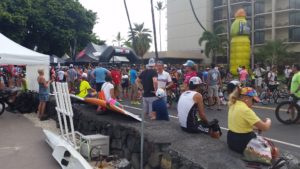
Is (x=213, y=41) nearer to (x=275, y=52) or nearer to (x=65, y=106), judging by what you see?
(x=275, y=52)

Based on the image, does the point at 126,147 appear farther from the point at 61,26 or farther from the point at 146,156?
the point at 61,26

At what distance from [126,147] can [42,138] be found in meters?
3.48

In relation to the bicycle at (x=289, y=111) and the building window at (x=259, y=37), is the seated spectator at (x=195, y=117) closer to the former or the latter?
the bicycle at (x=289, y=111)

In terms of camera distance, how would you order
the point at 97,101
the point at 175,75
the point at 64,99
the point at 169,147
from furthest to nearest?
the point at 175,75
the point at 97,101
the point at 64,99
the point at 169,147

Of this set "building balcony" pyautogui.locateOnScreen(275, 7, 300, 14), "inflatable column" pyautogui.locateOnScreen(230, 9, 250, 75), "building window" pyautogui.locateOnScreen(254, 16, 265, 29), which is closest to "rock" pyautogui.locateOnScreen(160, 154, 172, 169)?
"inflatable column" pyautogui.locateOnScreen(230, 9, 250, 75)

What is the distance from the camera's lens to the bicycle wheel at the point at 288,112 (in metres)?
10.6

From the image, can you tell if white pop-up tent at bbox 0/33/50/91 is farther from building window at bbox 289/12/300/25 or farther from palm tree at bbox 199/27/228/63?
building window at bbox 289/12/300/25

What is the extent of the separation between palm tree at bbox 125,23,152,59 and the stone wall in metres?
48.4

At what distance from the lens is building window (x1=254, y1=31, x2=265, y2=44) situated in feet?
182

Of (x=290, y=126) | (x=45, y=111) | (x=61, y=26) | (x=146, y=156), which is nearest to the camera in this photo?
(x=146, y=156)

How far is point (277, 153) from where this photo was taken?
4.69 meters

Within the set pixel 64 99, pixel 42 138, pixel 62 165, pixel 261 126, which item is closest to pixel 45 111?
pixel 42 138

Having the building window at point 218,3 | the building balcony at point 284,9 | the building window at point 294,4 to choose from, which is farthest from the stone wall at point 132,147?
the building window at point 218,3

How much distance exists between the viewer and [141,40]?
2657 inches
